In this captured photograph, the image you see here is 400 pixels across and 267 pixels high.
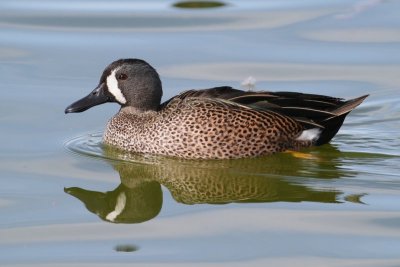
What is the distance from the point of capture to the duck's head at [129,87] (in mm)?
11867

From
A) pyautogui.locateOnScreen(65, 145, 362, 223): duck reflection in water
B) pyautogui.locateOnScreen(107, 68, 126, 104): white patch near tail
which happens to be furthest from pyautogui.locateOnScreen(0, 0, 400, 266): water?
pyautogui.locateOnScreen(107, 68, 126, 104): white patch near tail

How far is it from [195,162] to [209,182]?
0.63m

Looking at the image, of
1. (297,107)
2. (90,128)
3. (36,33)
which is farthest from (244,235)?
(36,33)

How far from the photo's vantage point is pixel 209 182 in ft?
35.8

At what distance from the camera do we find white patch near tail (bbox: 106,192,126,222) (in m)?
9.97

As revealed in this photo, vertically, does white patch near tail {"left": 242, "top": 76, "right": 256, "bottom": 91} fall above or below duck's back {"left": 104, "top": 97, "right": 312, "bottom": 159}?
above

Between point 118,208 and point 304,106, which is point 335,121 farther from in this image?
point 118,208

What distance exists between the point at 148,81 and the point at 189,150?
2.65 feet

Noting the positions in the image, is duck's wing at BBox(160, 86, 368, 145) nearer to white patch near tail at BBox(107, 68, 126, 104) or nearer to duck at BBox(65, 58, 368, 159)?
duck at BBox(65, 58, 368, 159)

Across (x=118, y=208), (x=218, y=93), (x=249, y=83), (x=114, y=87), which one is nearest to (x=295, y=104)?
(x=218, y=93)

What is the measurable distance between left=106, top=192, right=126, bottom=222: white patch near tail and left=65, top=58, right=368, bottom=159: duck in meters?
1.16

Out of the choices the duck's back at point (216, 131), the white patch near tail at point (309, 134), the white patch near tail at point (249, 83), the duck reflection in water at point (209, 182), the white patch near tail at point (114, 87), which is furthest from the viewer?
the white patch near tail at point (249, 83)

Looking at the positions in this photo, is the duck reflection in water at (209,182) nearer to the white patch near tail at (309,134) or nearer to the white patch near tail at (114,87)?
the white patch near tail at (309,134)

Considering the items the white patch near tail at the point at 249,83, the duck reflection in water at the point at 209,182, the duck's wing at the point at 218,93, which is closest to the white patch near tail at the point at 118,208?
Answer: the duck reflection in water at the point at 209,182
